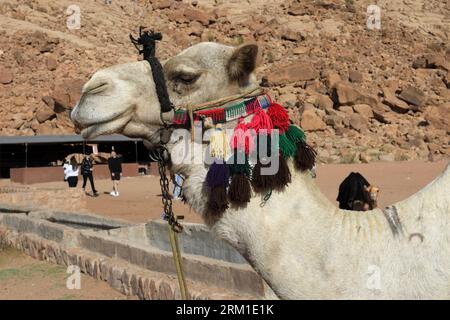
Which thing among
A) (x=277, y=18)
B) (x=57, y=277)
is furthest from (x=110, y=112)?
(x=277, y=18)

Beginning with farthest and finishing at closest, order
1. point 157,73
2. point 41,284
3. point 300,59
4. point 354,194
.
→ point 300,59, point 41,284, point 354,194, point 157,73

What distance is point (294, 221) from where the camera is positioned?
262 cm

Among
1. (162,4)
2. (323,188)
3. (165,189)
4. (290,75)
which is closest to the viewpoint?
(165,189)

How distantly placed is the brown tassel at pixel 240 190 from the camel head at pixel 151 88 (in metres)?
0.42

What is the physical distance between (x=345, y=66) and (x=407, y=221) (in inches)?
2110

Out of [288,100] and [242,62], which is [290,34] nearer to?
[288,100]

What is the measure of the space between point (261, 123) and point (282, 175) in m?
0.26

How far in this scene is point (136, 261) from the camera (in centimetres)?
852

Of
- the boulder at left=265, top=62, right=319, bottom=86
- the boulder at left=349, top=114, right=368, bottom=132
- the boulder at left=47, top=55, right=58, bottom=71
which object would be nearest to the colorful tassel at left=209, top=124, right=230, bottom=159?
the boulder at left=349, top=114, right=368, bottom=132

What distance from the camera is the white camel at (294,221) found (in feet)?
8.29

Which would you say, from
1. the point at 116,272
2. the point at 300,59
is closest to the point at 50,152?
the point at 300,59

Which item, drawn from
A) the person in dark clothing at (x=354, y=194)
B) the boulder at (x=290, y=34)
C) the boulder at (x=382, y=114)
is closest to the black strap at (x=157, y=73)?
the person in dark clothing at (x=354, y=194)

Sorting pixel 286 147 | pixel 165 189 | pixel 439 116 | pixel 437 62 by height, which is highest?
pixel 437 62
